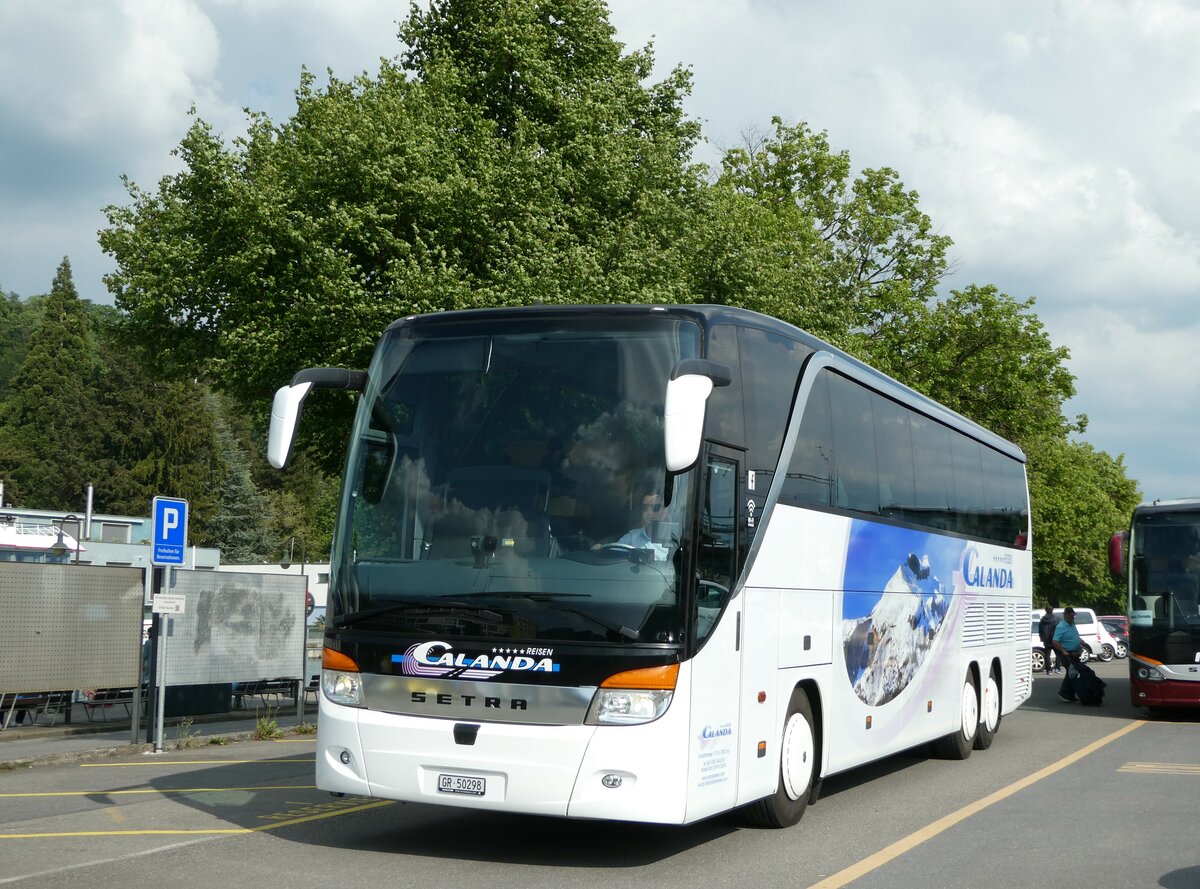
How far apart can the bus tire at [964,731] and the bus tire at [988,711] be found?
171 millimetres

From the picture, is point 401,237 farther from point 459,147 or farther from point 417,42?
point 417,42

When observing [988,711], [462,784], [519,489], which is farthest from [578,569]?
[988,711]

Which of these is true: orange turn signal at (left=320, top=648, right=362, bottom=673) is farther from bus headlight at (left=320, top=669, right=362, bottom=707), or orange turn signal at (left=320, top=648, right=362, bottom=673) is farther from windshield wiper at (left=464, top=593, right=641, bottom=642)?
windshield wiper at (left=464, top=593, right=641, bottom=642)

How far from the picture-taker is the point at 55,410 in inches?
3563

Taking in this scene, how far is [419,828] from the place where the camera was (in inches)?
389

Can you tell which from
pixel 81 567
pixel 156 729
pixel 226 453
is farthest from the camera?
pixel 226 453

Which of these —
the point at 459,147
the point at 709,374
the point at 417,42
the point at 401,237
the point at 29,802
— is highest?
the point at 417,42

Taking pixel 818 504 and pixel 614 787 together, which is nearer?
pixel 614 787

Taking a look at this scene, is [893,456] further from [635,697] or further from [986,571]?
[635,697]

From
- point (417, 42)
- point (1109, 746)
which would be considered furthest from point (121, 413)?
point (1109, 746)

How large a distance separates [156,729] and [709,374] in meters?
11.0

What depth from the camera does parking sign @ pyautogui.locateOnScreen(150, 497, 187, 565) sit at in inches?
631

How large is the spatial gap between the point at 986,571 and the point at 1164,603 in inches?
218

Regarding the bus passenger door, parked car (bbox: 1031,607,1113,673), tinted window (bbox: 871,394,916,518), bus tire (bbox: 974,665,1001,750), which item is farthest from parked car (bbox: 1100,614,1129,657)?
the bus passenger door
